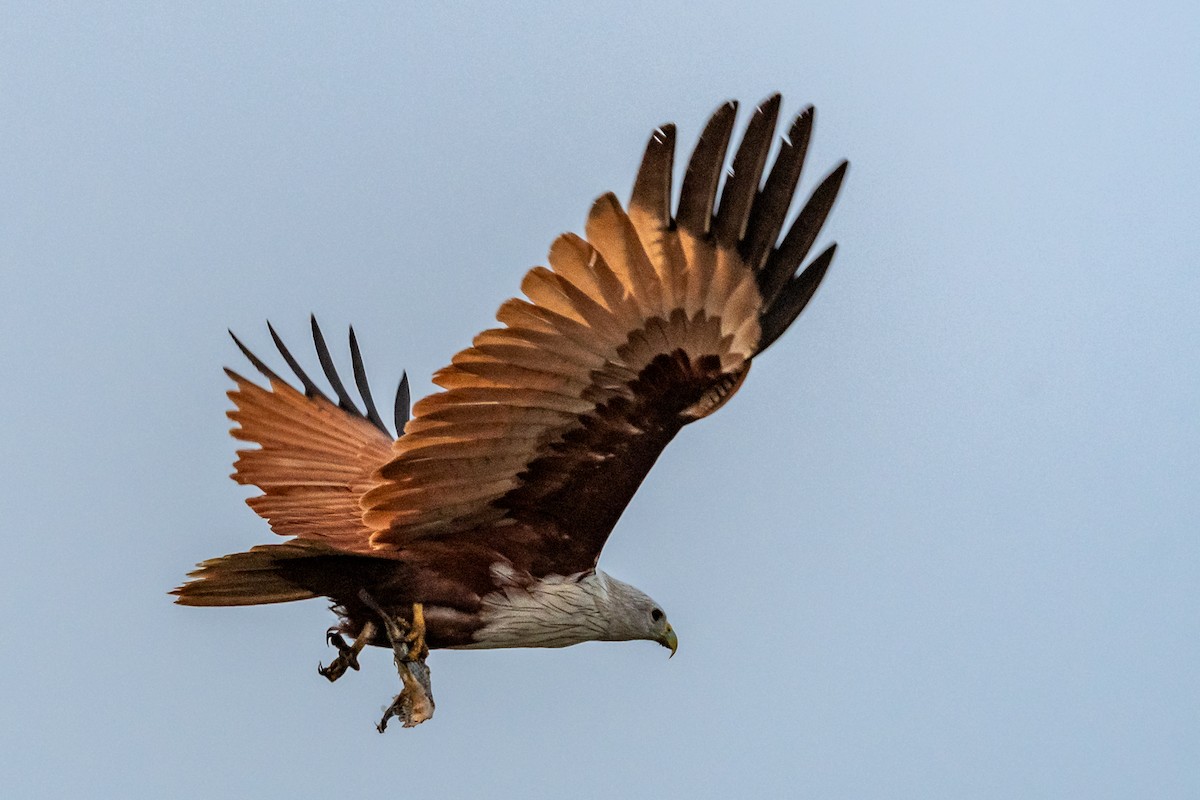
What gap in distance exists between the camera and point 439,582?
7477 mm

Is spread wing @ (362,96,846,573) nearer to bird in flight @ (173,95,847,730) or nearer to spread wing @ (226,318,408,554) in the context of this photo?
bird in flight @ (173,95,847,730)

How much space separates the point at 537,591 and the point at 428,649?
21.1 inches

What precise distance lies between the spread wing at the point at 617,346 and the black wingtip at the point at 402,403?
213 centimetres

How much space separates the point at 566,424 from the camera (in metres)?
7.11

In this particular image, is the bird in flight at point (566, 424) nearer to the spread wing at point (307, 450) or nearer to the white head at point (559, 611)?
the white head at point (559, 611)

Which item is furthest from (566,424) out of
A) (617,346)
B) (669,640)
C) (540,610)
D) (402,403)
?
(402,403)

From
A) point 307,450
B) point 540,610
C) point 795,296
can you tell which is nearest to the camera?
point 795,296

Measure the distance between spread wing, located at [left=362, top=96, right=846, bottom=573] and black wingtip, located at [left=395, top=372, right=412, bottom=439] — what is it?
2127 millimetres

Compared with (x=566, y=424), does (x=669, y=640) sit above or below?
below

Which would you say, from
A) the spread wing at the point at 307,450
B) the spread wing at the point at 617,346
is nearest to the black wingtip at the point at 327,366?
the spread wing at the point at 307,450

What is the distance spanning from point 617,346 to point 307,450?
2.48m

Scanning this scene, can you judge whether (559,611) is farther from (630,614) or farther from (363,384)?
(363,384)

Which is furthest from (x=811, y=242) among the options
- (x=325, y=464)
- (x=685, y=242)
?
(x=325, y=464)

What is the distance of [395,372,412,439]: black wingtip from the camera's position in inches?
377
